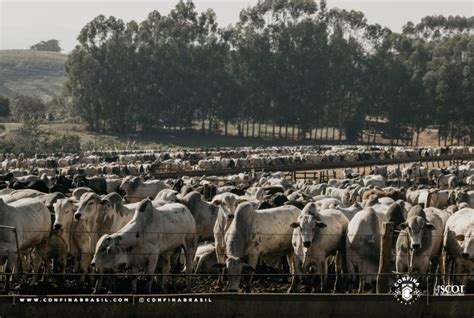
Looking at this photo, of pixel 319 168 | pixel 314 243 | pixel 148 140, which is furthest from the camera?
pixel 148 140

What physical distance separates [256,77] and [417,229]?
3704 inches

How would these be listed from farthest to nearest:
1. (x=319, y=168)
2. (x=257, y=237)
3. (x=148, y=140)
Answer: (x=148, y=140) → (x=319, y=168) → (x=257, y=237)

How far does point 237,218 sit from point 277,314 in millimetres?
4093

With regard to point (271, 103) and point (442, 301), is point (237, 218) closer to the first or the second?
point (442, 301)

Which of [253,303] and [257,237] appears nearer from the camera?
[253,303]

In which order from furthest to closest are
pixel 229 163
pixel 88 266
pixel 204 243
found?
pixel 229 163 < pixel 204 243 < pixel 88 266

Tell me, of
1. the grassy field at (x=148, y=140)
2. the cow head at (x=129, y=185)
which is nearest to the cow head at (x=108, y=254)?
the cow head at (x=129, y=185)

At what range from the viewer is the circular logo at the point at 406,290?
17.5 metres

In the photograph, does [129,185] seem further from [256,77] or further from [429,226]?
[256,77]

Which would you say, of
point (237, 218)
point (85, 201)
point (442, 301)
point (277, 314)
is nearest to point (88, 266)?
point (85, 201)

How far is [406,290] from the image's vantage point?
1777cm

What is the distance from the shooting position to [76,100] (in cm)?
11031

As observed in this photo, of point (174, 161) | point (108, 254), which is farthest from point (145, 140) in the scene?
point (108, 254)

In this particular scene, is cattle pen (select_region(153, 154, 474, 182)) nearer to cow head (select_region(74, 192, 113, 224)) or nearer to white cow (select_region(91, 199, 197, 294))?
cow head (select_region(74, 192, 113, 224))
